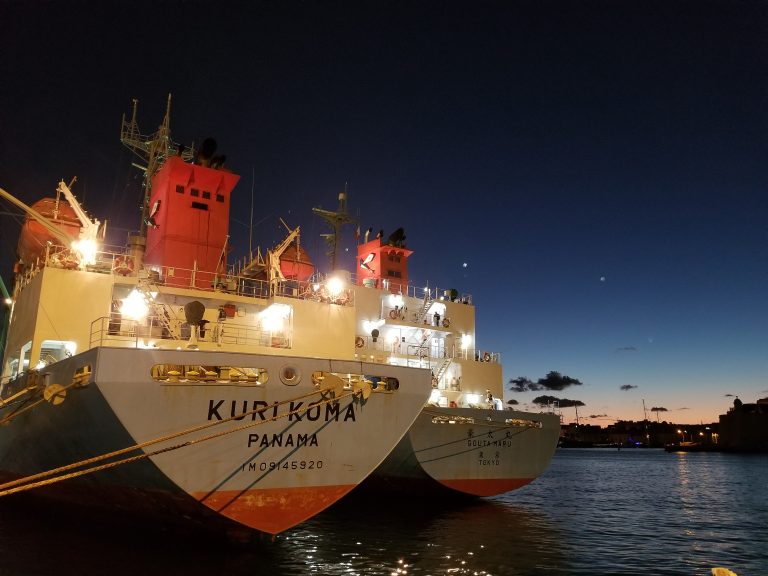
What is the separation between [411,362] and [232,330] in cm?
985

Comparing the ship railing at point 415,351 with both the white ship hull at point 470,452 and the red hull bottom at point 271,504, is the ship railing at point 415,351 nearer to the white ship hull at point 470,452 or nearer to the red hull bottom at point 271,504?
the white ship hull at point 470,452

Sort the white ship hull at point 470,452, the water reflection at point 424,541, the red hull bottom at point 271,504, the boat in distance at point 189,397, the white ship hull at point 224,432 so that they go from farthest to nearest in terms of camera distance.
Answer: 1. the white ship hull at point 470,452
2. the water reflection at point 424,541
3. the red hull bottom at point 271,504
4. the boat in distance at point 189,397
5. the white ship hull at point 224,432

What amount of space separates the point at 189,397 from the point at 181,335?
225 inches

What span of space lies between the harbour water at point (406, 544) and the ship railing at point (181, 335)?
425cm

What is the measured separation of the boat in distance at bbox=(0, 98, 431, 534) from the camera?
10375 mm

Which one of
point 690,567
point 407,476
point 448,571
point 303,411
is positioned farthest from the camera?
point 407,476

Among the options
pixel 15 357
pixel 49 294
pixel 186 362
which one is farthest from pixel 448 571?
pixel 15 357

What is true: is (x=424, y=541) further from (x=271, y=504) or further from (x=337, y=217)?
(x=337, y=217)

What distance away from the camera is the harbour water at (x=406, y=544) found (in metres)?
11.7

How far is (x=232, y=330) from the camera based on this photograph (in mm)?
16656

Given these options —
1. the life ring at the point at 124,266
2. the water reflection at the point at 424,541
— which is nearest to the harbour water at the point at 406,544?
the water reflection at the point at 424,541

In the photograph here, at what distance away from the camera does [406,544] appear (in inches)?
588

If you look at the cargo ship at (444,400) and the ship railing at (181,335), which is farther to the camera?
the cargo ship at (444,400)

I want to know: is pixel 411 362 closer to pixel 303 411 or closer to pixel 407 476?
pixel 407 476
